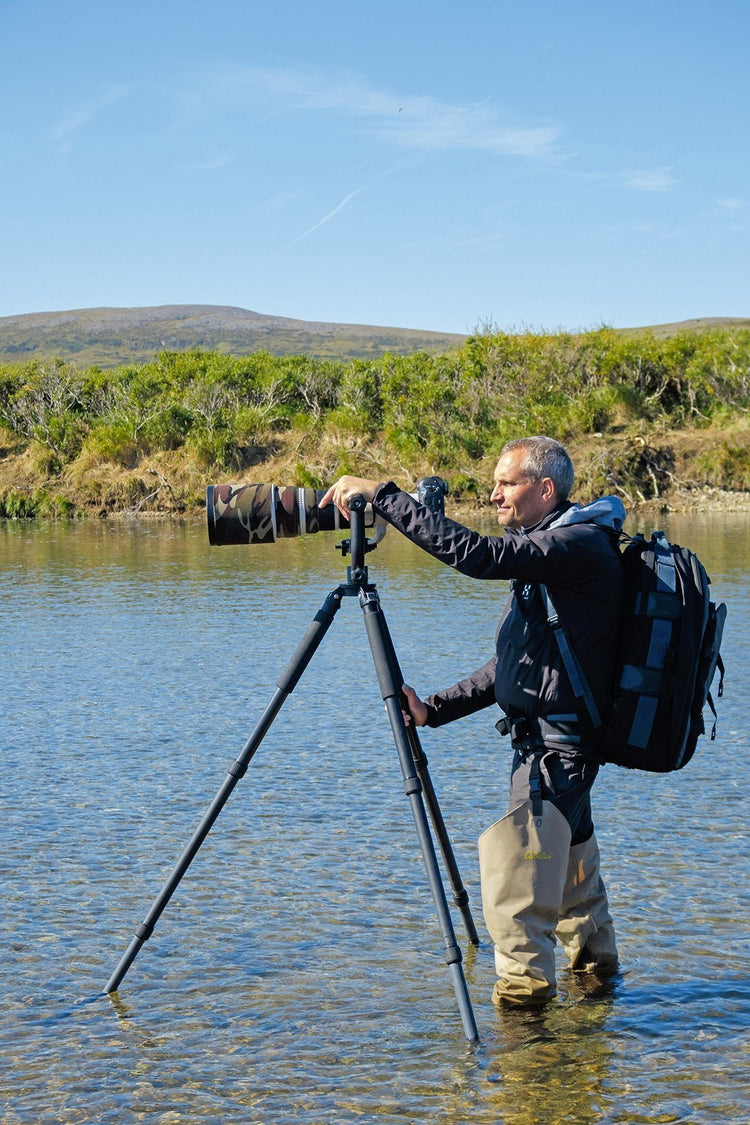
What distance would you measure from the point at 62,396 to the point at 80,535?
44.5 feet

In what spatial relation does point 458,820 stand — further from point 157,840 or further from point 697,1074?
point 697,1074

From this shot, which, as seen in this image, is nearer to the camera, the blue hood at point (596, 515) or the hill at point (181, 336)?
the blue hood at point (596, 515)

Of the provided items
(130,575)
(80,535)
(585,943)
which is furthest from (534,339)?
(585,943)

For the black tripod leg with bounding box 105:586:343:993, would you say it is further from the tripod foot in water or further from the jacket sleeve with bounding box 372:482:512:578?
the tripod foot in water

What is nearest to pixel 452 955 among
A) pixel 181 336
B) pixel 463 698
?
pixel 463 698

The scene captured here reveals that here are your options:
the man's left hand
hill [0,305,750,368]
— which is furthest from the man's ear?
hill [0,305,750,368]

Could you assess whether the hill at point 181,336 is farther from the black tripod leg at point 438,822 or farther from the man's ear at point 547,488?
the man's ear at point 547,488

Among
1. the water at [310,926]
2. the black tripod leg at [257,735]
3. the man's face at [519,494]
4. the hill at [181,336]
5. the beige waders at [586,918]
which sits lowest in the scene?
the water at [310,926]

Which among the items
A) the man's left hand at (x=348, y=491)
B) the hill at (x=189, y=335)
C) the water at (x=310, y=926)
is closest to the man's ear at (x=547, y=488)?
the man's left hand at (x=348, y=491)

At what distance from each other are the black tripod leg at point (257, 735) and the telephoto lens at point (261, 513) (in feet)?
0.91

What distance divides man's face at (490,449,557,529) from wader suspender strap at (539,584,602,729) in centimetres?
26

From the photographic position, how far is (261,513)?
13.5 ft

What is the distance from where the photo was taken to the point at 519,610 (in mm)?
3920

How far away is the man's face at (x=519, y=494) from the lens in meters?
3.94
